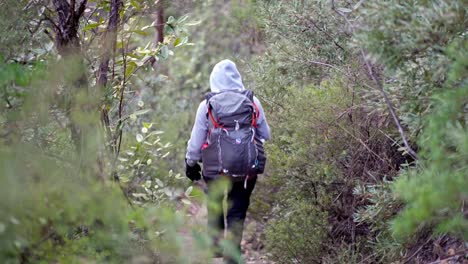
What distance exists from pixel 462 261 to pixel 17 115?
3.05 metres

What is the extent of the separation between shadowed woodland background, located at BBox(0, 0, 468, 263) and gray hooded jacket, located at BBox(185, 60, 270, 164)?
427mm

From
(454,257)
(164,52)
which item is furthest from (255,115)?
(454,257)

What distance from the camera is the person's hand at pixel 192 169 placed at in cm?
644

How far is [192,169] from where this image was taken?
21.5 ft

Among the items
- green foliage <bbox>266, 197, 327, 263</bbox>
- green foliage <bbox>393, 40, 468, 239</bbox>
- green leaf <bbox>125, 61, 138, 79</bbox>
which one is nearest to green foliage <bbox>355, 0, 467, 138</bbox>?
green foliage <bbox>393, 40, 468, 239</bbox>

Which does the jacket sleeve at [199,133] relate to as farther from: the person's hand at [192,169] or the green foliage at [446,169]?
the green foliage at [446,169]

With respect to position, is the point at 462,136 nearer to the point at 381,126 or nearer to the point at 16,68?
the point at 16,68

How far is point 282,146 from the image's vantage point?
718 cm

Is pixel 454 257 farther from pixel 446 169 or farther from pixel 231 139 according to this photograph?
pixel 231 139

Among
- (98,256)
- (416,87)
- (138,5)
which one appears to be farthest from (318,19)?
(98,256)

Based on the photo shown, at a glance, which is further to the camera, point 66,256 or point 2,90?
point 2,90

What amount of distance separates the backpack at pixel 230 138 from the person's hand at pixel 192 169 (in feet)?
0.72

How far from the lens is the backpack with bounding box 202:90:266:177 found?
6.11 meters

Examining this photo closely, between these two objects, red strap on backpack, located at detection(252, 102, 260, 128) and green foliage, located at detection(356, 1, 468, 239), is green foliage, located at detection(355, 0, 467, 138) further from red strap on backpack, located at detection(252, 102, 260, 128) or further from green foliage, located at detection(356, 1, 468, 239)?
red strap on backpack, located at detection(252, 102, 260, 128)
